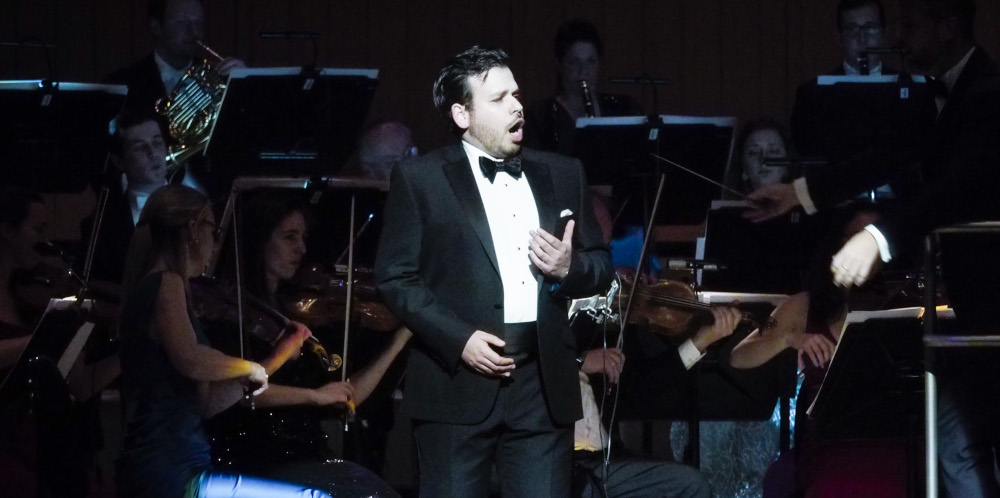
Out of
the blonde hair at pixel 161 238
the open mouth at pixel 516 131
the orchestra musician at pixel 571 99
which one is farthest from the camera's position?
the orchestra musician at pixel 571 99

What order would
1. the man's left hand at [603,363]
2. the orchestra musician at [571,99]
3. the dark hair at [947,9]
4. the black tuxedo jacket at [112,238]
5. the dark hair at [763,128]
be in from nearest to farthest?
the dark hair at [947,9] < the man's left hand at [603,363] < the black tuxedo jacket at [112,238] < the dark hair at [763,128] < the orchestra musician at [571,99]

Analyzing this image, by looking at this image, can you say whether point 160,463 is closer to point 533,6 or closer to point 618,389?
point 618,389

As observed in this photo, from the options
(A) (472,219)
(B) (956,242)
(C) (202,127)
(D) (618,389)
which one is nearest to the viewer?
(A) (472,219)

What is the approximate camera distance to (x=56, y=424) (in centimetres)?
387

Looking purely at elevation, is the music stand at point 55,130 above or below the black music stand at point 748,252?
above

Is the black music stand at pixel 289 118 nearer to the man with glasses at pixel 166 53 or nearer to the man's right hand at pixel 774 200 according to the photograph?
the man with glasses at pixel 166 53

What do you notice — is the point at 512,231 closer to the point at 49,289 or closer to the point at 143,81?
the point at 49,289

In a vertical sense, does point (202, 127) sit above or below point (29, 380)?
above

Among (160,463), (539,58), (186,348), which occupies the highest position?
(539,58)

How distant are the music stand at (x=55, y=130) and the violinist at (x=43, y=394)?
0.15 m

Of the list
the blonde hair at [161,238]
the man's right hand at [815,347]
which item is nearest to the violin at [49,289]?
the blonde hair at [161,238]

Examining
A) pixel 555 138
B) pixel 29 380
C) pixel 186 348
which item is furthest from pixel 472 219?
pixel 555 138

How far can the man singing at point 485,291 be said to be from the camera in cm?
293

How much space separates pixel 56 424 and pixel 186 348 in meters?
0.57
